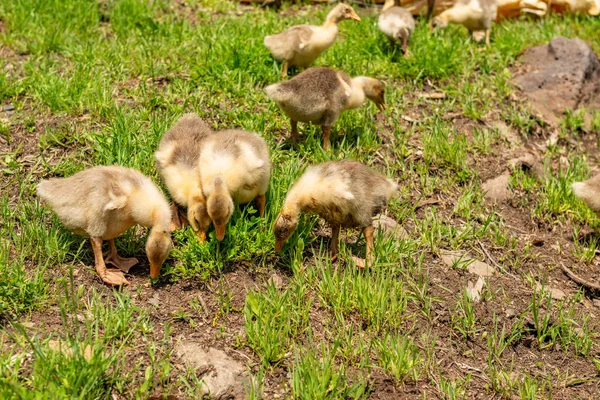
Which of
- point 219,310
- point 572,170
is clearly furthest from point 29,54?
point 572,170

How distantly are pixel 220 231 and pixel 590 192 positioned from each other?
10.7 feet

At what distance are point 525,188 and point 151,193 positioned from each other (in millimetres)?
3679

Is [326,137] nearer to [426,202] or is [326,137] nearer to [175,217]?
[426,202]

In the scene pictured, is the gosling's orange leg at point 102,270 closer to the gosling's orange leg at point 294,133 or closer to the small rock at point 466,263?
the gosling's orange leg at point 294,133

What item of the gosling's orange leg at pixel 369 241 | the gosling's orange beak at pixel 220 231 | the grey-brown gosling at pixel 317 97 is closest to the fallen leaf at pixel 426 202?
the grey-brown gosling at pixel 317 97

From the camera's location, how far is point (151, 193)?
494 centimetres

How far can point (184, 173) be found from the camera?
17.2ft

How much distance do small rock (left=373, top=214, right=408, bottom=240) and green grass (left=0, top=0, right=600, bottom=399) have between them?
A: 169 millimetres

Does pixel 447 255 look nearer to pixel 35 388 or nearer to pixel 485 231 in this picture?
pixel 485 231

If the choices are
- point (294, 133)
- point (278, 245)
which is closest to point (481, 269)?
point (278, 245)

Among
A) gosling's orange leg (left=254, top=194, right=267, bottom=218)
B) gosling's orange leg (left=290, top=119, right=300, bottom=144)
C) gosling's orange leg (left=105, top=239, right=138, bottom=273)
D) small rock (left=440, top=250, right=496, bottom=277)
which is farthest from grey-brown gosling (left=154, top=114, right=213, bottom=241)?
small rock (left=440, top=250, right=496, bottom=277)

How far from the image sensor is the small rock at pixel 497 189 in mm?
6656

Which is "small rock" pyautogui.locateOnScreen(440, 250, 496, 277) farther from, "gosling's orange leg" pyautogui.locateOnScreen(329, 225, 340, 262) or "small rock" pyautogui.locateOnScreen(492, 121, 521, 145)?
"small rock" pyautogui.locateOnScreen(492, 121, 521, 145)

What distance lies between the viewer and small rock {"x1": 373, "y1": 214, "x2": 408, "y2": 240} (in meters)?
5.61
